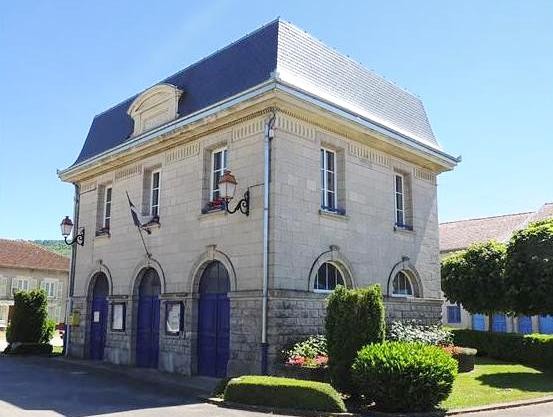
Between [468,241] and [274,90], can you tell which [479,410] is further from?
[468,241]

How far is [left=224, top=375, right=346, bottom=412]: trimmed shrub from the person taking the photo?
996cm

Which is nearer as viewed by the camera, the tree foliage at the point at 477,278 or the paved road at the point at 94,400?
the paved road at the point at 94,400

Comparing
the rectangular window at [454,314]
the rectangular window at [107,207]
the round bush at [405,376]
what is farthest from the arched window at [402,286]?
the rectangular window at [454,314]

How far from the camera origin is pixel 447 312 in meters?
40.0

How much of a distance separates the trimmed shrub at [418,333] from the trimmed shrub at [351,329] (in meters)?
3.96

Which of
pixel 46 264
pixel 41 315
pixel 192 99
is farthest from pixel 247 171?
pixel 46 264

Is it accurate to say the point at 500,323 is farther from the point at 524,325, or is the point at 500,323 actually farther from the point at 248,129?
the point at 248,129

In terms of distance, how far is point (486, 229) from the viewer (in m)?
40.9

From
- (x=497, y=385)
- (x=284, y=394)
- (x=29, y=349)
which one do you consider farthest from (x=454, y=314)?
(x=284, y=394)

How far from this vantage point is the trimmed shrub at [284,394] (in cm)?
996

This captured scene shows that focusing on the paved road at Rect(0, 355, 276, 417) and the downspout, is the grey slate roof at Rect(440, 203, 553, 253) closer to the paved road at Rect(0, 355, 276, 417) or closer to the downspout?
the downspout

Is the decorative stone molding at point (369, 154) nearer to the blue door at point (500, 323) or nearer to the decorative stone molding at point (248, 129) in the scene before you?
the decorative stone molding at point (248, 129)

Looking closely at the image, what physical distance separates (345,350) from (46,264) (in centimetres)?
4332

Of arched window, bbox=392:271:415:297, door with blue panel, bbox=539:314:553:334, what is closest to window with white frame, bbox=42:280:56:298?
door with blue panel, bbox=539:314:553:334
